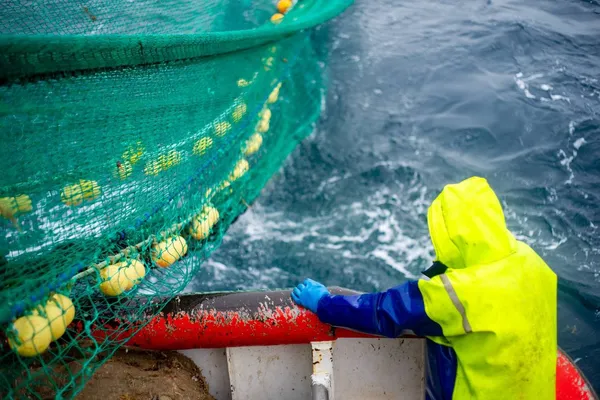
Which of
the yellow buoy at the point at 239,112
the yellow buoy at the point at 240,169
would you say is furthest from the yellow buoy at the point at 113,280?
the yellow buoy at the point at 239,112

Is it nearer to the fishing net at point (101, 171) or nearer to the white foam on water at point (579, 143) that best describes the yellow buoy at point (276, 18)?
the fishing net at point (101, 171)

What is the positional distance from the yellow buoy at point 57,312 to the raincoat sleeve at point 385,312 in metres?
1.15

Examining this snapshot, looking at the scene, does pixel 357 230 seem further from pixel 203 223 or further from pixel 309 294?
pixel 309 294

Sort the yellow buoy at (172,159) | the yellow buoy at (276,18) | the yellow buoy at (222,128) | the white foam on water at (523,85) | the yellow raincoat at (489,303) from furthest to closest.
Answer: the white foam on water at (523,85)
the yellow buoy at (276,18)
the yellow buoy at (222,128)
the yellow buoy at (172,159)
the yellow raincoat at (489,303)

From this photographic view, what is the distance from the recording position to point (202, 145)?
9.85ft

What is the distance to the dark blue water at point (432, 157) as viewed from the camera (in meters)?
4.05

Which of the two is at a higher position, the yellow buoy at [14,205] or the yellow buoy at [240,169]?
the yellow buoy at [14,205]

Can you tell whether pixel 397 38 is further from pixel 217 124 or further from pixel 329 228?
pixel 217 124

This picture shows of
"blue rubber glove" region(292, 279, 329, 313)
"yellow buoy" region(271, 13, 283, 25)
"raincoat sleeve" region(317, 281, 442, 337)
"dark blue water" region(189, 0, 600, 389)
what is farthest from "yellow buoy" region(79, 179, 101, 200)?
"yellow buoy" region(271, 13, 283, 25)

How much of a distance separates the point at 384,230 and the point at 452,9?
4693 mm

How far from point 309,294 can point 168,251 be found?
0.77 metres

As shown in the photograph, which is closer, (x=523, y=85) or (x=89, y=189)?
(x=89, y=189)

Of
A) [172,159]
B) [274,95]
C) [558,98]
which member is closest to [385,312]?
[172,159]

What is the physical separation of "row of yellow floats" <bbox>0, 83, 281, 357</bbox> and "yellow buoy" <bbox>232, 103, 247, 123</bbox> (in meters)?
0.64
